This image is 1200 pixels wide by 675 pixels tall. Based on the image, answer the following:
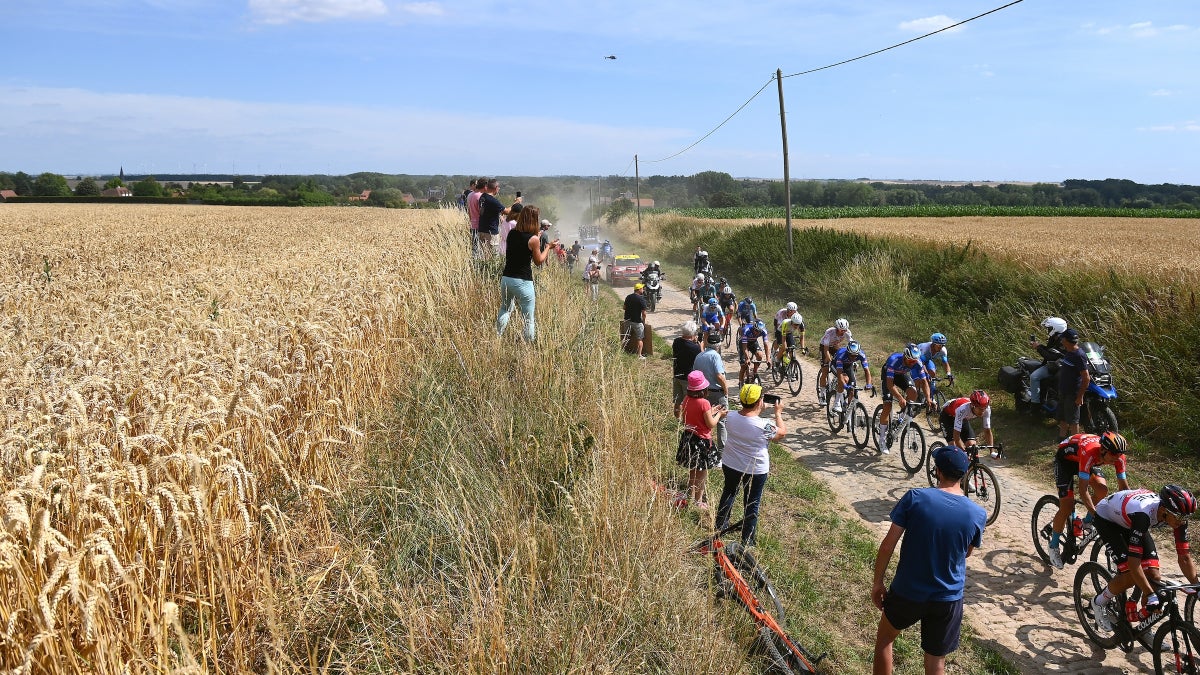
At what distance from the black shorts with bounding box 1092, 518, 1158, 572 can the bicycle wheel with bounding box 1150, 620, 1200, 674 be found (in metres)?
0.43

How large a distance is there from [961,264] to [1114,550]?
1424cm

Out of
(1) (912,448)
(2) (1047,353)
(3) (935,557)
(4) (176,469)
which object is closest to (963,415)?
(1) (912,448)

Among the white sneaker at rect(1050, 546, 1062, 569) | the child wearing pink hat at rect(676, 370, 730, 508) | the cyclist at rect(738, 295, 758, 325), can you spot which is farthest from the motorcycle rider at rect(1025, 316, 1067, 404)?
the child wearing pink hat at rect(676, 370, 730, 508)

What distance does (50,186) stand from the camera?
7562 cm

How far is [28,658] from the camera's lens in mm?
2031

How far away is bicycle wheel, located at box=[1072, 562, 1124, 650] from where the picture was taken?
5.60 metres

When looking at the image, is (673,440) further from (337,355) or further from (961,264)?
(961,264)

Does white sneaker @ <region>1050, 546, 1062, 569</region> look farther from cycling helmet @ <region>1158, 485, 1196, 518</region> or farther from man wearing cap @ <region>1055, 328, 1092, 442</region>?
man wearing cap @ <region>1055, 328, 1092, 442</region>

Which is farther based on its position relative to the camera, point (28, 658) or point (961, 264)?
point (961, 264)

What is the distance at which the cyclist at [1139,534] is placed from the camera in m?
4.97

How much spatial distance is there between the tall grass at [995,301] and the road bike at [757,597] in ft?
25.9

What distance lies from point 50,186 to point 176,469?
308 feet

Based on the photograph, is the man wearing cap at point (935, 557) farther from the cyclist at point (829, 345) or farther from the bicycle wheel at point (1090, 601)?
the cyclist at point (829, 345)

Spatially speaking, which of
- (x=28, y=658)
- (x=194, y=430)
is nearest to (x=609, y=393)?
(x=194, y=430)
